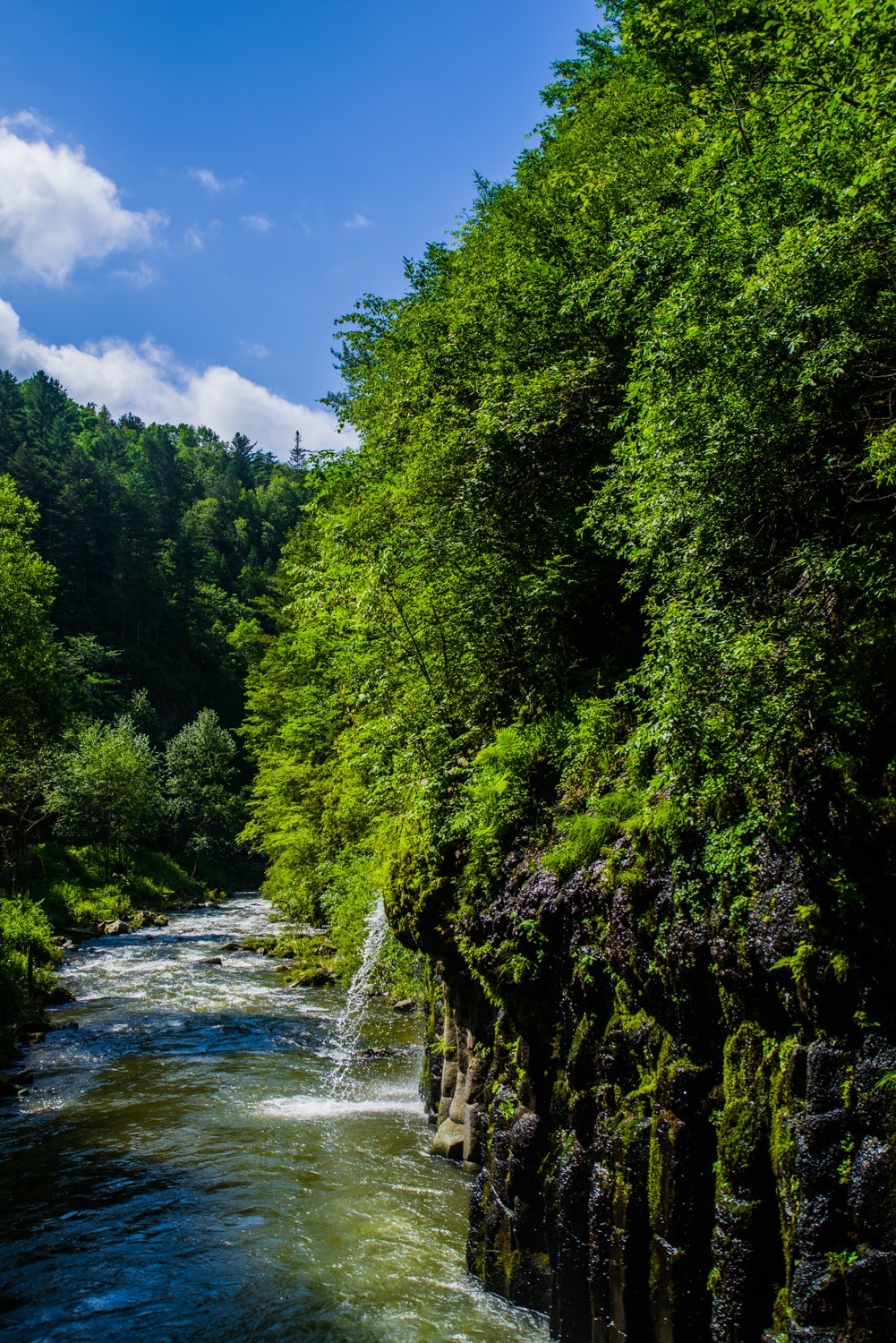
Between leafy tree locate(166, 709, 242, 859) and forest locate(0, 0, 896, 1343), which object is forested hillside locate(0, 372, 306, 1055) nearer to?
leafy tree locate(166, 709, 242, 859)

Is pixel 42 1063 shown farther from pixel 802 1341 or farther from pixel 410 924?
pixel 802 1341

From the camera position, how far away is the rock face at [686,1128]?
4156 mm

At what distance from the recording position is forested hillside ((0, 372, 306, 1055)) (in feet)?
70.7

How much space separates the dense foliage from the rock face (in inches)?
14.4

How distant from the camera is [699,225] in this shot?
7.57 meters

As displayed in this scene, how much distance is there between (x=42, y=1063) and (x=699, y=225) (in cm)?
1638

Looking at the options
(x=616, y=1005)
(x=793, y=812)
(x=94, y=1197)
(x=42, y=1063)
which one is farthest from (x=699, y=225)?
(x=42, y=1063)

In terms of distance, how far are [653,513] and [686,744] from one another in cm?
204

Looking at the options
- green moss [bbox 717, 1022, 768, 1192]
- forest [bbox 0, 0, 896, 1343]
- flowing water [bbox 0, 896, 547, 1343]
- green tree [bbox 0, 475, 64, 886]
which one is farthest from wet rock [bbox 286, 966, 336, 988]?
green moss [bbox 717, 1022, 768, 1192]

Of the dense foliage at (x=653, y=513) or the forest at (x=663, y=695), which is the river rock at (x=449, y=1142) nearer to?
the forest at (x=663, y=695)

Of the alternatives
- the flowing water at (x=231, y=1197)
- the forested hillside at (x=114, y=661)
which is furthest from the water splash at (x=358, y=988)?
the forested hillside at (x=114, y=661)

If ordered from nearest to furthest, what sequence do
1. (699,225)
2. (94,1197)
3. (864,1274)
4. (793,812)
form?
(864,1274) → (793,812) → (699,225) → (94,1197)

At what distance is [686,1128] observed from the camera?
5.32 metres

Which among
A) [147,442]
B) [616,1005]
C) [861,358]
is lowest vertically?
[616,1005]
